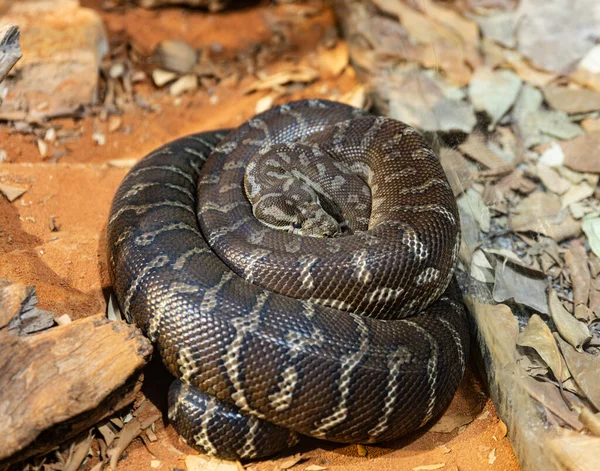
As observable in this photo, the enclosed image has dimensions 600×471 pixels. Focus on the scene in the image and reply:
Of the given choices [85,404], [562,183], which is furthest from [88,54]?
[562,183]

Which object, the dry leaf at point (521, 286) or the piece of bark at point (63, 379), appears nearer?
the piece of bark at point (63, 379)

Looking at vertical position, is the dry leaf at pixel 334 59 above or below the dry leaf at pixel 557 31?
below

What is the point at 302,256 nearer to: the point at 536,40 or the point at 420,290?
the point at 420,290

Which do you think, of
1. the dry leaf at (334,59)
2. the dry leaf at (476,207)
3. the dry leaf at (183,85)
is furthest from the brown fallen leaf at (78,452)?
the dry leaf at (334,59)

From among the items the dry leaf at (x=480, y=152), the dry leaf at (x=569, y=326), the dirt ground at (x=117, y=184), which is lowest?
the dirt ground at (x=117, y=184)

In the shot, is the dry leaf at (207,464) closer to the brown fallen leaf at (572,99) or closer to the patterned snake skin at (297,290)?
the patterned snake skin at (297,290)

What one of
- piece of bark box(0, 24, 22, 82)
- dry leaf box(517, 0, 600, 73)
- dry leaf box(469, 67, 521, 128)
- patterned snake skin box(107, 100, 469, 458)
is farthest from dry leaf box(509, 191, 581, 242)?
piece of bark box(0, 24, 22, 82)
